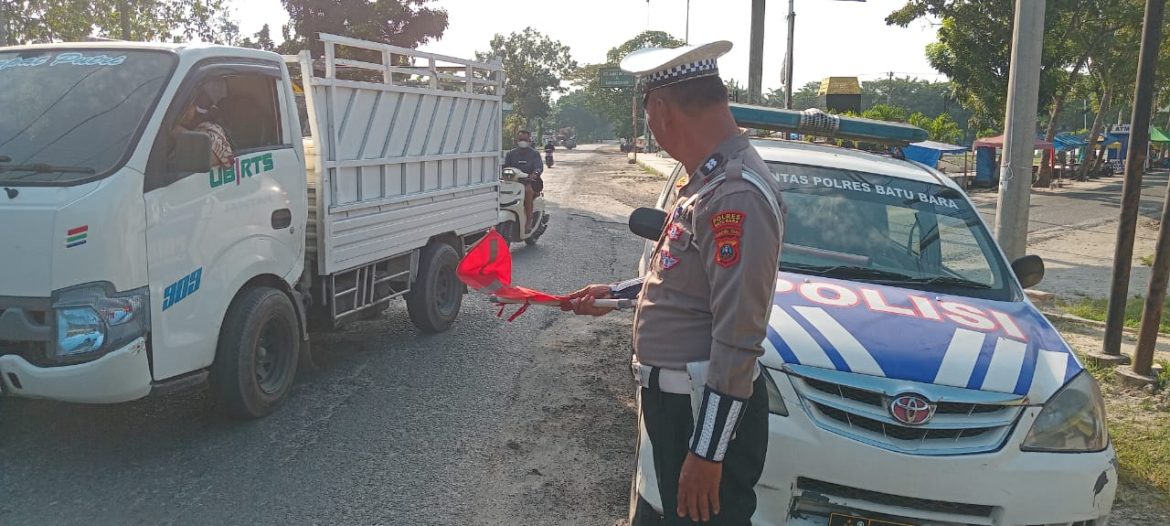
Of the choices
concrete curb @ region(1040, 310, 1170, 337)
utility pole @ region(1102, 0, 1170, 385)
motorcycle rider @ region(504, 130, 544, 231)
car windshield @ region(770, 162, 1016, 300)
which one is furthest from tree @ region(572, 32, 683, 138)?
car windshield @ region(770, 162, 1016, 300)

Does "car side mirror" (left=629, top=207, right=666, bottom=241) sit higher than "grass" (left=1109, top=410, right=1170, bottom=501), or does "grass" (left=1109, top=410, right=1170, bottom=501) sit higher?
"car side mirror" (left=629, top=207, right=666, bottom=241)

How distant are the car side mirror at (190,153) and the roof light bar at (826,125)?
116 inches

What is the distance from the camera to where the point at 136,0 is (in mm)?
26734

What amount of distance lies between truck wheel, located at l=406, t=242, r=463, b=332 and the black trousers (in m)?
4.99

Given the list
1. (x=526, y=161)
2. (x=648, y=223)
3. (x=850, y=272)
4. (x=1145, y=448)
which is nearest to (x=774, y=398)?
(x=648, y=223)

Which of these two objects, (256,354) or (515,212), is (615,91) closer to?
(515,212)

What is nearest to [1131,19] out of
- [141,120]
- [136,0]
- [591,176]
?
[591,176]

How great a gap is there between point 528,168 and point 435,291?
6525 mm

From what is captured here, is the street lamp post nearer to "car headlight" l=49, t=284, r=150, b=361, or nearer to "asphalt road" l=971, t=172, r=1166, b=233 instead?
"asphalt road" l=971, t=172, r=1166, b=233

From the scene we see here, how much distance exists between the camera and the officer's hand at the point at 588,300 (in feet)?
9.71

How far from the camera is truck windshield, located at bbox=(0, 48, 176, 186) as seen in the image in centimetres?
414

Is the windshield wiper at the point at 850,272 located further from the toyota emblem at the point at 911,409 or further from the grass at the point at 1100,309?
the grass at the point at 1100,309

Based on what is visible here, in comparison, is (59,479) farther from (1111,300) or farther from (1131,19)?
(1131,19)

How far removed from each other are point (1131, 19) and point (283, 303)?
2623 centimetres
